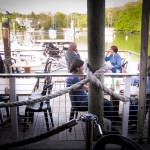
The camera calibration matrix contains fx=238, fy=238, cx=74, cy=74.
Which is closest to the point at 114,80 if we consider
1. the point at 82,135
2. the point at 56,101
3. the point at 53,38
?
the point at 82,135

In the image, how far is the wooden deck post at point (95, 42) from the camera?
92.3 inches

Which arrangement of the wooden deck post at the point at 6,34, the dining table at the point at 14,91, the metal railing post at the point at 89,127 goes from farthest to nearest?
the wooden deck post at the point at 6,34, the dining table at the point at 14,91, the metal railing post at the point at 89,127

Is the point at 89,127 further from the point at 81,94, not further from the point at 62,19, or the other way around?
the point at 62,19

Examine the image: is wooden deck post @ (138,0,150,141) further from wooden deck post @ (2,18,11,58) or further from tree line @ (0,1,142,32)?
tree line @ (0,1,142,32)

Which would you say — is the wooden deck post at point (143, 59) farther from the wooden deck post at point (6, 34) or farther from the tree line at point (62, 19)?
the tree line at point (62, 19)

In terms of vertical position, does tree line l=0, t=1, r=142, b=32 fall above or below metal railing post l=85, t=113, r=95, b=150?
above

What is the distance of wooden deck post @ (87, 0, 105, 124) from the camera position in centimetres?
234

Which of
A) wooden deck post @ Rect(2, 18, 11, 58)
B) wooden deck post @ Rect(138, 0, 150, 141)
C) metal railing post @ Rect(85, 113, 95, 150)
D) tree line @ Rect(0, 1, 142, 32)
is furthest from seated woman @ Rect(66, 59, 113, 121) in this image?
tree line @ Rect(0, 1, 142, 32)

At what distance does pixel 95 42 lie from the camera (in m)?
2.42

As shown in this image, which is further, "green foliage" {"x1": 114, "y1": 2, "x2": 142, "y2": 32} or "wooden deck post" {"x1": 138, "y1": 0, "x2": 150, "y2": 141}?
"green foliage" {"x1": 114, "y1": 2, "x2": 142, "y2": 32}

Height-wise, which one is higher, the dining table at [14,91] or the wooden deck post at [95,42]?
the wooden deck post at [95,42]

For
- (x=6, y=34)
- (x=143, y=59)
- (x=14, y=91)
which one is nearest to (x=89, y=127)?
(x=143, y=59)

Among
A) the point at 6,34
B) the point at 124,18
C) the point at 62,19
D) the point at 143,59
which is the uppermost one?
the point at 62,19

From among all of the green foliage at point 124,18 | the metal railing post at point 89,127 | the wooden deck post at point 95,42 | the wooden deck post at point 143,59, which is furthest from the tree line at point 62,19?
the metal railing post at point 89,127
